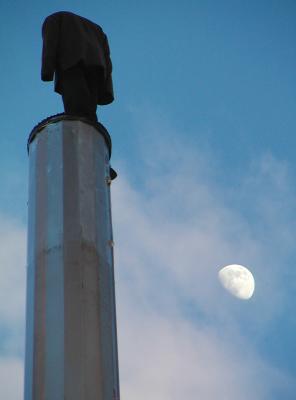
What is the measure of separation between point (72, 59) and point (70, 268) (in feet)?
12.7

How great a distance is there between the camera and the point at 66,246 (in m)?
9.73

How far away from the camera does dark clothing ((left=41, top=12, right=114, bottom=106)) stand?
1182cm

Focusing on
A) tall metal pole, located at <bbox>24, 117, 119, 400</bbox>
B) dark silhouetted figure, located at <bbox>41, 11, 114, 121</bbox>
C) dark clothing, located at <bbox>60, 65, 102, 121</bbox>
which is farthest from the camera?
dark silhouetted figure, located at <bbox>41, 11, 114, 121</bbox>

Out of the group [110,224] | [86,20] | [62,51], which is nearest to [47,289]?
[110,224]

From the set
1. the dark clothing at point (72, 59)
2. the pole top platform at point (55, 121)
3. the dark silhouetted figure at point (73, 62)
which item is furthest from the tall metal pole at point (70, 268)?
the dark clothing at point (72, 59)

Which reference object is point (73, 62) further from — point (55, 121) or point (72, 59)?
point (55, 121)

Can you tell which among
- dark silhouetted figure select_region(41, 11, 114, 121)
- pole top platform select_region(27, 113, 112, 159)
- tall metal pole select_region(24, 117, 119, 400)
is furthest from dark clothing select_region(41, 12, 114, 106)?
tall metal pole select_region(24, 117, 119, 400)

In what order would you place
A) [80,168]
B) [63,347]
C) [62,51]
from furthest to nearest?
[62,51], [80,168], [63,347]

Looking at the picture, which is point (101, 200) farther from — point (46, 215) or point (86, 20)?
point (86, 20)

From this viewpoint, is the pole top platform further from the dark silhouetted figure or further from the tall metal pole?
the dark silhouetted figure

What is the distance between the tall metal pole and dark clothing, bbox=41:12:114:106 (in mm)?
1142

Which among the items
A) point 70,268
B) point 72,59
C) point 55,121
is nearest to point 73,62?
point 72,59

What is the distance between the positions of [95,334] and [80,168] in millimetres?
2463

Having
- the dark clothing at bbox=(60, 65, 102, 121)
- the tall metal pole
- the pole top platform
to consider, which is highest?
the dark clothing at bbox=(60, 65, 102, 121)
